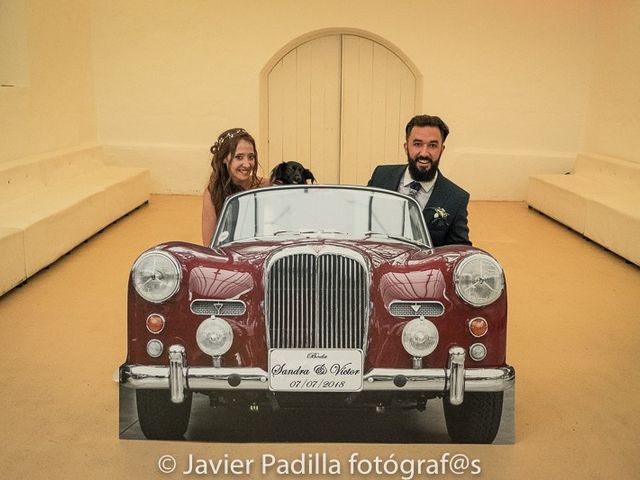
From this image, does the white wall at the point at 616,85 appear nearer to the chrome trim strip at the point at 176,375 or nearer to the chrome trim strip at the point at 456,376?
the chrome trim strip at the point at 456,376

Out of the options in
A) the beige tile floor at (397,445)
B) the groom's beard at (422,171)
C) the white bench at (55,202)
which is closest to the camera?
the beige tile floor at (397,445)

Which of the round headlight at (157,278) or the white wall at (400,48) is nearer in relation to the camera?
the round headlight at (157,278)

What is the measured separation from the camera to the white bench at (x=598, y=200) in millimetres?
8688

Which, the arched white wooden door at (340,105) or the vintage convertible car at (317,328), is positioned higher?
the arched white wooden door at (340,105)

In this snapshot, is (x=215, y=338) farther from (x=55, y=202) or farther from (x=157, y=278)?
(x=55, y=202)


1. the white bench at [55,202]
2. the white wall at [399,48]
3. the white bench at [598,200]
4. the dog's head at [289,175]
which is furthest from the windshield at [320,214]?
the white wall at [399,48]

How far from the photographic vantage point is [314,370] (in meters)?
3.40

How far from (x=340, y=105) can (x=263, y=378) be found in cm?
1047

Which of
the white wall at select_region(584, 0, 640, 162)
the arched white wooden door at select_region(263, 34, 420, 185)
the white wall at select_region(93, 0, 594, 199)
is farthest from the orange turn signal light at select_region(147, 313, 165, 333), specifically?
the arched white wooden door at select_region(263, 34, 420, 185)

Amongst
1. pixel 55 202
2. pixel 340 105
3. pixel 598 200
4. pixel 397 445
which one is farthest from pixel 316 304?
pixel 340 105

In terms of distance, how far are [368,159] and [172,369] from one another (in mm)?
10499

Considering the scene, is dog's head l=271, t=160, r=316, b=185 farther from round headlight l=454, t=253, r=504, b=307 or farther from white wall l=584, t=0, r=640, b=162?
white wall l=584, t=0, r=640, b=162

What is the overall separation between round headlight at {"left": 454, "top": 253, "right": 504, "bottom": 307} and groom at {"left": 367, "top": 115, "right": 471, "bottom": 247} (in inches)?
Result: 42.5

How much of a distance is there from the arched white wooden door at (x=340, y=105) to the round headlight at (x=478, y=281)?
1009 centimetres
